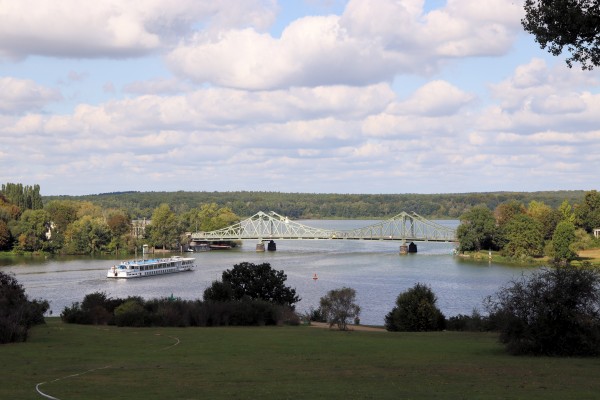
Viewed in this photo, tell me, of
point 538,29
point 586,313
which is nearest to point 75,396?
point 538,29

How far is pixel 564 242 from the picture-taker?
275 feet

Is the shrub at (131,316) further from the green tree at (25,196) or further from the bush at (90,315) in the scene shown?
the green tree at (25,196)

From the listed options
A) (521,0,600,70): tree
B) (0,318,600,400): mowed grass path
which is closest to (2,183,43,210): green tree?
(0,318,600,400): mowed grass path

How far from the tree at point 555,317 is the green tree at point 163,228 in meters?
97.3

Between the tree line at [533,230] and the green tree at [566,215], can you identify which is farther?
the green tree at [566,215]

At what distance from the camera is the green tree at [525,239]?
89.4 meters

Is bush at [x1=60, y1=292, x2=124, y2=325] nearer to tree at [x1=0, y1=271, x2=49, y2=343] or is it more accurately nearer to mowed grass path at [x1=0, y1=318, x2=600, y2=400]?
tree at [x1=0, y1=271, x2=49, y2=343]

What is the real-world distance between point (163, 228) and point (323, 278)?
172ft

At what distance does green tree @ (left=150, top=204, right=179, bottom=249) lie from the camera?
117 metres

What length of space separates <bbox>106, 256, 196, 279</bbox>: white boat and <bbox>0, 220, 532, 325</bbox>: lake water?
1.18 metres

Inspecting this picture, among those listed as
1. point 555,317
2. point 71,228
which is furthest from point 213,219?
point 555,317

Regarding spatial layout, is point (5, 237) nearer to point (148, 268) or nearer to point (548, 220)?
point (148, 268)

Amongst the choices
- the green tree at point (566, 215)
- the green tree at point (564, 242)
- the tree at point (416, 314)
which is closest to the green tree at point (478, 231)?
the green tree at point (566, 215)

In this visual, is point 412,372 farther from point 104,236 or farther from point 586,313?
point 104,236
